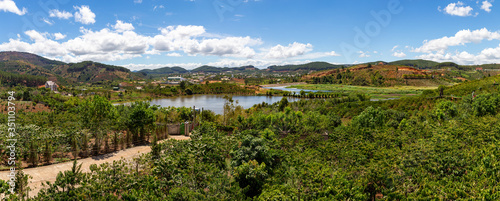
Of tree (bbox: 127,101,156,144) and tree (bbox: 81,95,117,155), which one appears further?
tree (bbox: 127,101,156,144)

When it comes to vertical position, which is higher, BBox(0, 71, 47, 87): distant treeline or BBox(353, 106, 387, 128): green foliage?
BBox(0, 71, 47, 87): distant treeline

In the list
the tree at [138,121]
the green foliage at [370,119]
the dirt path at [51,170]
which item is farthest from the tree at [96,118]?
the green foliage at [370,119]

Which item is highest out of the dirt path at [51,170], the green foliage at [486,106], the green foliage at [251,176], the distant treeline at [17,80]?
the distant treeline at [17,80]

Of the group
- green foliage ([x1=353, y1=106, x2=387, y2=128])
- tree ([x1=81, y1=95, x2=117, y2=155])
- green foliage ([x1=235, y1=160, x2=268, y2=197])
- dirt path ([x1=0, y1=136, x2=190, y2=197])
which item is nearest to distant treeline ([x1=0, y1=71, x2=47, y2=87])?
tree ([x1=81, y1=95, x2=117, y2=155])

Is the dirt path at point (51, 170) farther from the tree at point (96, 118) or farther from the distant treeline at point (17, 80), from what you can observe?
the distant treeline at point (17, 80)

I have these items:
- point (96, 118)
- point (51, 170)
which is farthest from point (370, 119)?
point (51, 170)

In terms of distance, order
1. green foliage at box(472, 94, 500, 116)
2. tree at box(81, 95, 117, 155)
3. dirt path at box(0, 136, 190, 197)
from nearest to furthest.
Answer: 1. dirt path at box(0, 136, 190, 197)
2. tree at box(81, 95, 117, 155)
3. green foliage at box(472, 94, 500, 116)

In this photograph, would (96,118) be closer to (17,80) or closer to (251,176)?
(251,176)

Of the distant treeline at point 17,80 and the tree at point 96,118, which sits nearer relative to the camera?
the tree at point 96,118

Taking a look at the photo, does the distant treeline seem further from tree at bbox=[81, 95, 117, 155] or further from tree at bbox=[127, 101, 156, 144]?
tree at bbox=[81, 95, 117, 155]

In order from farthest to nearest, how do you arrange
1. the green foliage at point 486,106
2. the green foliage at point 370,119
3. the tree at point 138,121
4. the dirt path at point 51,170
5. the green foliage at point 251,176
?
the green foliage at point 486,106, the green foliage at point 370,119, the tree at point 138,121, the dirt path at point 51,170, the green foliage at point 251,176

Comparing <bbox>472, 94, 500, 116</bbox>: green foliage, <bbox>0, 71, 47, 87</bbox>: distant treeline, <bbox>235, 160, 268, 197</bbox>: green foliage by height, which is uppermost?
<bbox>0, 71, 47, 87</bbox>: distant treeline

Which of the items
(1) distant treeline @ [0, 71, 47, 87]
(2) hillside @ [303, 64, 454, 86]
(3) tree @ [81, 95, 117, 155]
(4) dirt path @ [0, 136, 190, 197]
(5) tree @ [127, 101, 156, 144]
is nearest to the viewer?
(4) dirt path @ [0, 136, 190, 197]

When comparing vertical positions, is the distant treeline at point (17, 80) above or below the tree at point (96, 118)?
above
